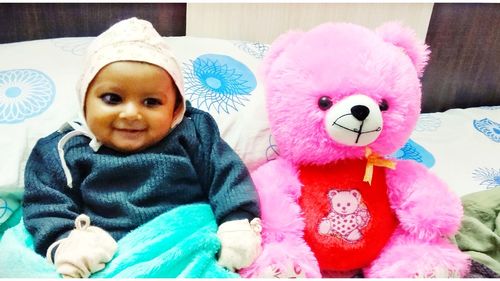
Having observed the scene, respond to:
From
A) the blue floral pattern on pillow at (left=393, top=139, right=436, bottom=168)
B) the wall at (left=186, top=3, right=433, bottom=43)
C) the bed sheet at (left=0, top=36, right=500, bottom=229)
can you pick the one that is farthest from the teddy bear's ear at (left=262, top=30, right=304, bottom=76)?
the blue floral pattern on pillow at (left=393, top=139, right=436, bottom=168)

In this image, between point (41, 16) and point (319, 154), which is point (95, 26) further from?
point (319, 154)

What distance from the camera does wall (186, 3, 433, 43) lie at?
1.28 metres

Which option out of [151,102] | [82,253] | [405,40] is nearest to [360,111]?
[405,40]

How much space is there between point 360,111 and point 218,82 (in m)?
0.38

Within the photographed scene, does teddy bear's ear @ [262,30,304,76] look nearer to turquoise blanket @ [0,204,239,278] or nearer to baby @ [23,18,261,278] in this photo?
baby @ [23,18,261,278]

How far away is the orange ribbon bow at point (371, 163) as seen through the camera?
92 centimetres

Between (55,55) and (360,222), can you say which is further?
(55,55)

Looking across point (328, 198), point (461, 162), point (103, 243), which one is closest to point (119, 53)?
point (103, 243)

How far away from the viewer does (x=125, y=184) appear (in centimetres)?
91

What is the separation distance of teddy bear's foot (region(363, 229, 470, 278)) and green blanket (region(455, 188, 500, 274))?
9 cm

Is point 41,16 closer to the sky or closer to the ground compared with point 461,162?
closer to the sky

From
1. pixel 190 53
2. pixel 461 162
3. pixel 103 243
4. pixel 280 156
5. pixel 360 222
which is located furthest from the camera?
pixel 461 162

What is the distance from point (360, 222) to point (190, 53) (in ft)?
1.75

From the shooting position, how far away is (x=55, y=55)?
1120 millimetres
